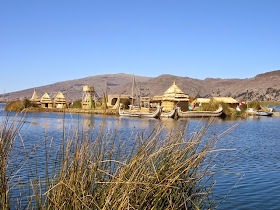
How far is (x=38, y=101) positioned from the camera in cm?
6028

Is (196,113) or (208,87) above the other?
(208,87)

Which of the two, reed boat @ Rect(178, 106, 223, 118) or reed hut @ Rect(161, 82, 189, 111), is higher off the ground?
reed hut @ Rect(161, 82, 189, 111)

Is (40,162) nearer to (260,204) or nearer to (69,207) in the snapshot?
(260,204)

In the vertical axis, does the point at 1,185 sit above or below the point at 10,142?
below

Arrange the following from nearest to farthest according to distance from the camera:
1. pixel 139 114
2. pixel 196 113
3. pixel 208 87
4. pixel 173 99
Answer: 1. pixel 196 113
2. pixel 139 114
3. pixel 173 99
4. pixel 208 87

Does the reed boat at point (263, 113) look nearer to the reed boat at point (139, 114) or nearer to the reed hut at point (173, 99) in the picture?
the reed hut at point (173, 99)

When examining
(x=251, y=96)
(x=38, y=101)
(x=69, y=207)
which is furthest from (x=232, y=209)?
(x=251, y=96)

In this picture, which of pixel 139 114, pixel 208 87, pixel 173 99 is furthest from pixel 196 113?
pixel 208 87

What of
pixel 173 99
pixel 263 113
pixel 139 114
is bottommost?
pixel 263 113

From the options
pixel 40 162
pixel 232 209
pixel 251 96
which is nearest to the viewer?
pixel 232 209

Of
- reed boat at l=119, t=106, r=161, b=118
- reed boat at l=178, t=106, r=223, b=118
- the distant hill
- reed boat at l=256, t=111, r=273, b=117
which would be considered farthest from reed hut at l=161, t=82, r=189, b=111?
the distant hill

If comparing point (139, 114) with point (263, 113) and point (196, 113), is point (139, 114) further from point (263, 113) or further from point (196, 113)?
point (263, 113)

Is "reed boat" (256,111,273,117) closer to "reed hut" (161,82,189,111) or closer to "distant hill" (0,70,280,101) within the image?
"reed hut" (161,82,189,111)

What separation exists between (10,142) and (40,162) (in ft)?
23.8
